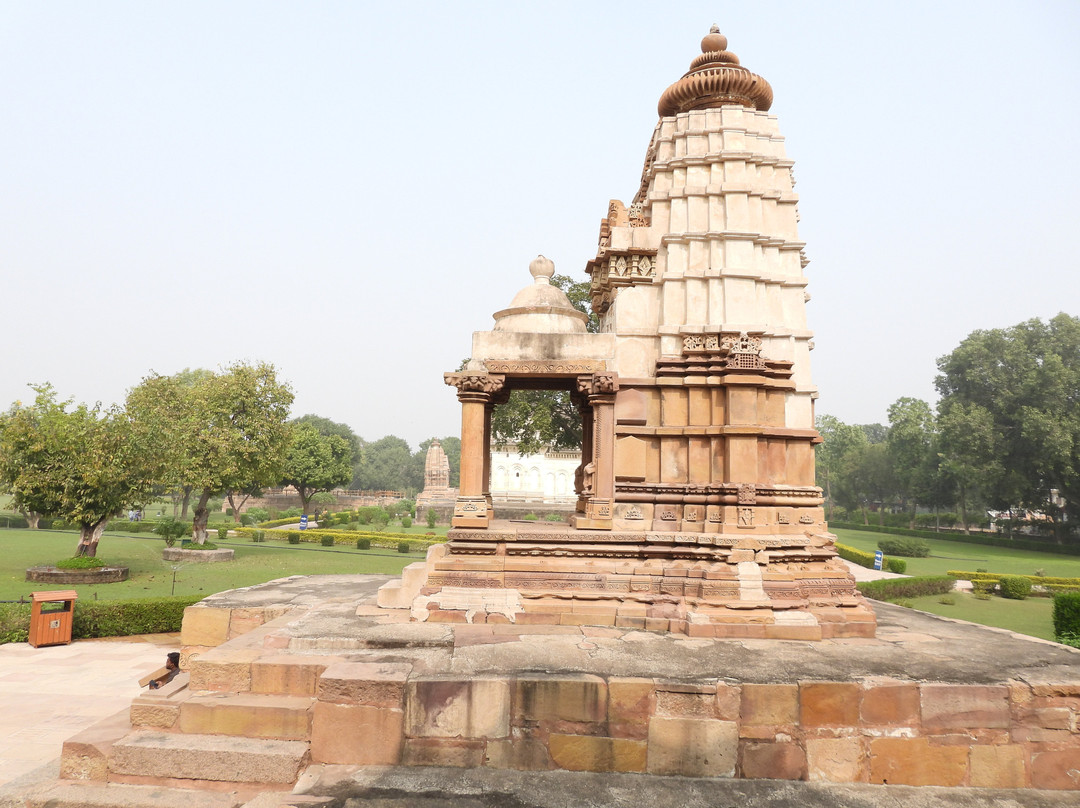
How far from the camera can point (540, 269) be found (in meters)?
10.3

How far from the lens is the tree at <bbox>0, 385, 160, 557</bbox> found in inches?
738

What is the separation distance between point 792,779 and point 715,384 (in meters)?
5.12

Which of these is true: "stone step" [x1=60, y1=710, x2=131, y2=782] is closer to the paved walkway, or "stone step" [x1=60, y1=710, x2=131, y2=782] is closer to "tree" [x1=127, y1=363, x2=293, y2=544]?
the paved walkway

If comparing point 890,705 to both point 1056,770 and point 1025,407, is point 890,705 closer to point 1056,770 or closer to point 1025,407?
point 1056,770

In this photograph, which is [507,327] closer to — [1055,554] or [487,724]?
[487,724]

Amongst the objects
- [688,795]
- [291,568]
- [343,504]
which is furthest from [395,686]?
[343,504]

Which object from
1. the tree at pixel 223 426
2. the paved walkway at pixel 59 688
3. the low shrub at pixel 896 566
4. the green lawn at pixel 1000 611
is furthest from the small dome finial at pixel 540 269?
the low shrub at pixel 896 566

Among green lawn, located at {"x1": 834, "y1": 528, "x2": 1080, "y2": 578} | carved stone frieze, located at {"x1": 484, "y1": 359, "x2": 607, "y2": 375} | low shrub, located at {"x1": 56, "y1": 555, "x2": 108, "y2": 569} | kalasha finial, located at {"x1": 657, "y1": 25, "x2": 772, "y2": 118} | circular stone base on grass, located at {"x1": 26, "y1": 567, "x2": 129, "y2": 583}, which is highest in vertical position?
kalasha finial, located at {"x1": 657, "y1": 25, "x2": 772, "y2": 118}

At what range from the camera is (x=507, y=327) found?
9.80 m

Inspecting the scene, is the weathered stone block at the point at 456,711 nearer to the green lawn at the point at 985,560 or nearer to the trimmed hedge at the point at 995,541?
the green lawn at the point at 985,560

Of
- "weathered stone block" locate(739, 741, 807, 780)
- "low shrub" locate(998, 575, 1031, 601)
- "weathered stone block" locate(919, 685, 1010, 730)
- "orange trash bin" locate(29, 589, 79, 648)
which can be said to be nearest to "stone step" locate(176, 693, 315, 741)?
"weathered stone block" locate(739, 741, 807, 780)

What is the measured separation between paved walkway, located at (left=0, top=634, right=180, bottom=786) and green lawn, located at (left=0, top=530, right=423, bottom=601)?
2154 mm

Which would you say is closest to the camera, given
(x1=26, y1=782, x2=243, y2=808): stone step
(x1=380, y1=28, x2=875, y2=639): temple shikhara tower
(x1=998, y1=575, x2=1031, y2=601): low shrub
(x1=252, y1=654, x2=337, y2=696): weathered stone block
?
(x1=26, y1=782, x2=243, y2=808): stone step

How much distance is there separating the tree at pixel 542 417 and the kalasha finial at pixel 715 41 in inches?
429
